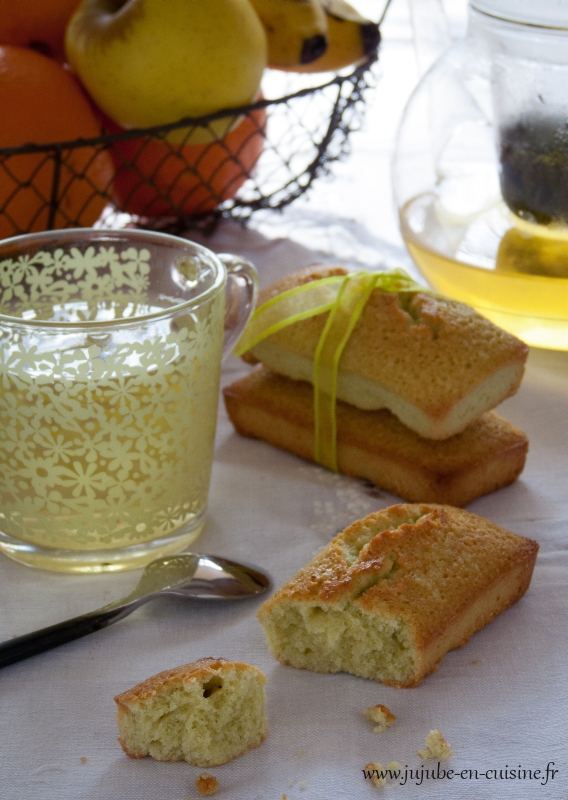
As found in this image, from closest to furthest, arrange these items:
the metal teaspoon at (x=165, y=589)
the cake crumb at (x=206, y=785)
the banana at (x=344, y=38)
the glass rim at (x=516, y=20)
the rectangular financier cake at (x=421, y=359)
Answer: the cake crumb at (x=206, y=785)
the metal teaspoon at (x=165, y=589)
the rectangular financier cake at (x=421, y=359)
the glass rim at (x=516, y=20)
the banana at (x=344, y=38)

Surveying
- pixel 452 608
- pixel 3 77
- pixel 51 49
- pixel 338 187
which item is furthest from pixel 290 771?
pixel 338 187

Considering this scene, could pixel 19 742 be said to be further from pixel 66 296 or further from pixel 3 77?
pixel 3 77

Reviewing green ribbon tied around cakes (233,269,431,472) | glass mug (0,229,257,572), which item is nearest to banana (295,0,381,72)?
green ribbon tied around cakes (233,269,431,472)

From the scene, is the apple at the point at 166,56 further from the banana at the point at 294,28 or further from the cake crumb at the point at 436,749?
the cake crumb at the point at 436,749

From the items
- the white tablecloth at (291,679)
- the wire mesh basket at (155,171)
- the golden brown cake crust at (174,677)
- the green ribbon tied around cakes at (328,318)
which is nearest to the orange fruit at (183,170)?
the wire mesh basket at (155,171)

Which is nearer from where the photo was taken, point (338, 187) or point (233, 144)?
point (233, 144)
